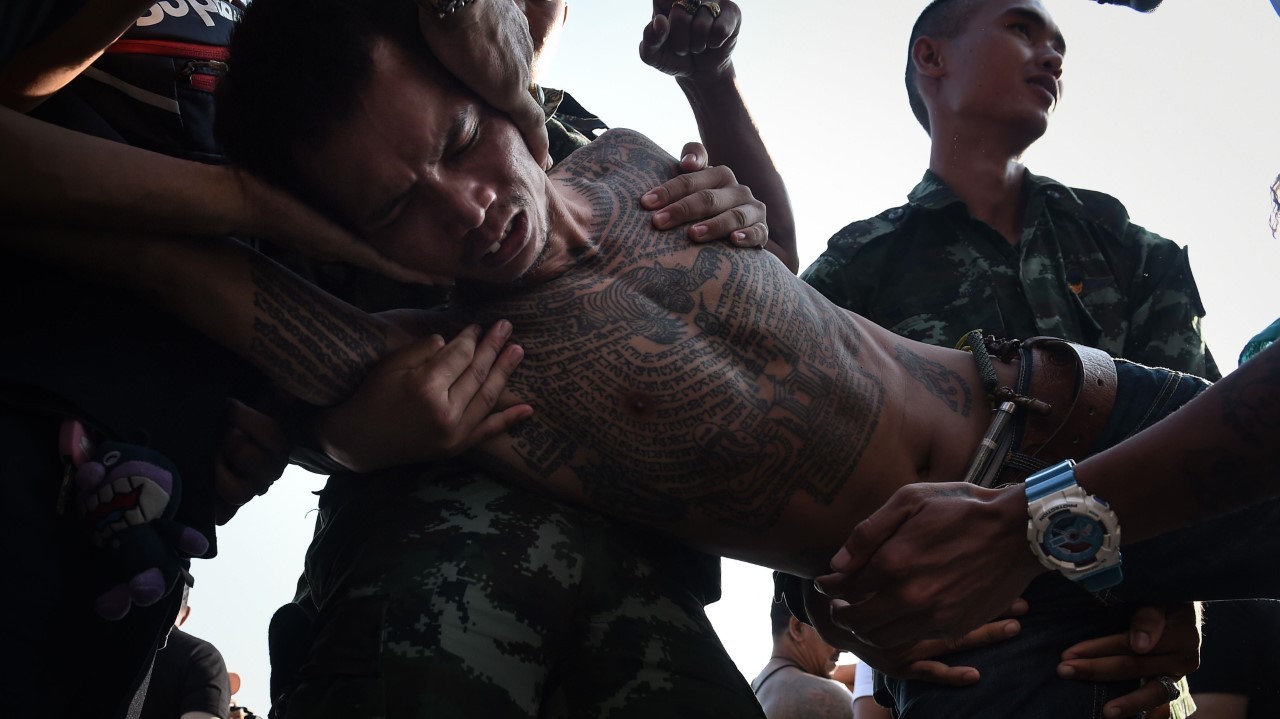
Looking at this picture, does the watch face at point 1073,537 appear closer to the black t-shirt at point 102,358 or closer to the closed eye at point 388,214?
the closed eye at point 388,214

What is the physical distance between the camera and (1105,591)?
243 cm

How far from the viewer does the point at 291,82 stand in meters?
2.23

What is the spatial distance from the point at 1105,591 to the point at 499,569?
4.98ft

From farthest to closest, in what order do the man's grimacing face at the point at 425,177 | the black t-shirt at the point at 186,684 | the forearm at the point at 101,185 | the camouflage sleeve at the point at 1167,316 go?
the black t-shirt at the point at 186,684
the camouflage sleeve at the point at 1167,316
the man's grimacing face at the point at 425,177
the forearm at the point at 101,185

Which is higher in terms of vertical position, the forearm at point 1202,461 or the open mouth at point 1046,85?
the open mouth at point 1046,85

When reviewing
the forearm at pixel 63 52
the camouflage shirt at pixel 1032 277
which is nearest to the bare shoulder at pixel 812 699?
the camouflage shirt at pixel 1032 277

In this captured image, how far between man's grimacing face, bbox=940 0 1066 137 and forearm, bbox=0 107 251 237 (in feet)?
10.7

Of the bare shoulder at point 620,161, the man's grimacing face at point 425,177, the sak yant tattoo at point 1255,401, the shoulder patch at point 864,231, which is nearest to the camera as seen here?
the sak yant tattoo at point 1255,401

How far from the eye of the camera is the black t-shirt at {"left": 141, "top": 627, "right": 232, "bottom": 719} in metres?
5.03

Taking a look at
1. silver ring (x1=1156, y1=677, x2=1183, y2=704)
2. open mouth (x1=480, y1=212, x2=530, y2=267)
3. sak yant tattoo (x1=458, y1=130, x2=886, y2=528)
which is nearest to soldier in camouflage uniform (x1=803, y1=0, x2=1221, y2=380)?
sak yant tattoo (x1=458, y1=130, x2=886, y2=528)

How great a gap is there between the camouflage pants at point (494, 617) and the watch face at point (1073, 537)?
745mm

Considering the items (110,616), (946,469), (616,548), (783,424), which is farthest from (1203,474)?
(110,616)

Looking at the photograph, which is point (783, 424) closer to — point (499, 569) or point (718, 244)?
point (718, 244)

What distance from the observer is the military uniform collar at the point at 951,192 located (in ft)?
12.4
